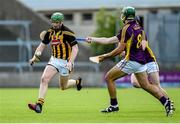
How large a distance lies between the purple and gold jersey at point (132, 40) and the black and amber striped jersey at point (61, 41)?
4.75 ft

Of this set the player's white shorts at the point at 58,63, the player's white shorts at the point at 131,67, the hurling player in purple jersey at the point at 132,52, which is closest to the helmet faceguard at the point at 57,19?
the player's white shorts at the point at 58,63

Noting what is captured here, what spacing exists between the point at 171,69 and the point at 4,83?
9988mm

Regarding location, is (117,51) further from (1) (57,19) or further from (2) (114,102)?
(1) (57,19)

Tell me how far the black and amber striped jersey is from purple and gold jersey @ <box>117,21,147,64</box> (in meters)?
1.45

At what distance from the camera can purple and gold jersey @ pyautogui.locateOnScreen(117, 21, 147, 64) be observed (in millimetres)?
19016

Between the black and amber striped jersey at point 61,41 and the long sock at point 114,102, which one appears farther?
the black and amber striped jersey at point 61,41

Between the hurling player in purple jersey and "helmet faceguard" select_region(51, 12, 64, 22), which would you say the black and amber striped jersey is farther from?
the hurling player in purple jersey

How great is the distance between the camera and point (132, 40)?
19047 mm

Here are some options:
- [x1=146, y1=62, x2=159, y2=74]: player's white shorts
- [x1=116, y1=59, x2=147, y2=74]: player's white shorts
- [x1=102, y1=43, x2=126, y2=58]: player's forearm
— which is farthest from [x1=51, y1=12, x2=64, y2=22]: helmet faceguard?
[x1=146, y1=62, x2=159, y2=74]: player's white shorts

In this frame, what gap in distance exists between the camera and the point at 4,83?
4725 centimetres

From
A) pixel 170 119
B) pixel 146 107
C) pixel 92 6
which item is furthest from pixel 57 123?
pixel 92 6

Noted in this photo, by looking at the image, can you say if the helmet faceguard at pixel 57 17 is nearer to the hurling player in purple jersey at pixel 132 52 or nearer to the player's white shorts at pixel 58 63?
the player's white shorts at pixel 58 63

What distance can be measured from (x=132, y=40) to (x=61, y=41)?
1.99m

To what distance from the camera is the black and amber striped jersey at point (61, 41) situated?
786 inches
